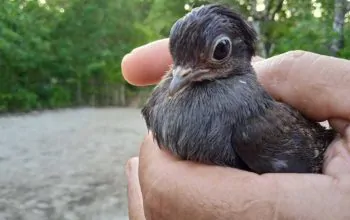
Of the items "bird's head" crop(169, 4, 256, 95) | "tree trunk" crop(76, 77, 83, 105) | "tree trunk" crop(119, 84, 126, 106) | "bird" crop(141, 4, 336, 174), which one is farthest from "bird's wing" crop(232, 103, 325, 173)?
"tree trunk" crop(119, 84, 126, 106)

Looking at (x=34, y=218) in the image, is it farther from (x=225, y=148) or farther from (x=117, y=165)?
(x=225, y=148)

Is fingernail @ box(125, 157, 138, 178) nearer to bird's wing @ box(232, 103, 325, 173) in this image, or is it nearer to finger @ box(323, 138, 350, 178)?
bird's wing @ box(232, 103, 325, 173)

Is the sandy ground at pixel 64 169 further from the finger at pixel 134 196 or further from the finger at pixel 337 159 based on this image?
the finger at pixel 337 159

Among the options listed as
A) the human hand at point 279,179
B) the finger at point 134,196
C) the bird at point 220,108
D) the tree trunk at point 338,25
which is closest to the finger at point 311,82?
the human hand at point 279,179

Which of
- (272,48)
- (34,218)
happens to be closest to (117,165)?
(34,218)

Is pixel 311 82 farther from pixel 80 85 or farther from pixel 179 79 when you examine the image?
pixel 80 85

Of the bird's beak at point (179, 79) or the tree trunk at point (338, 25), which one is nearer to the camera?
the bird's beak at point (179, 79)
